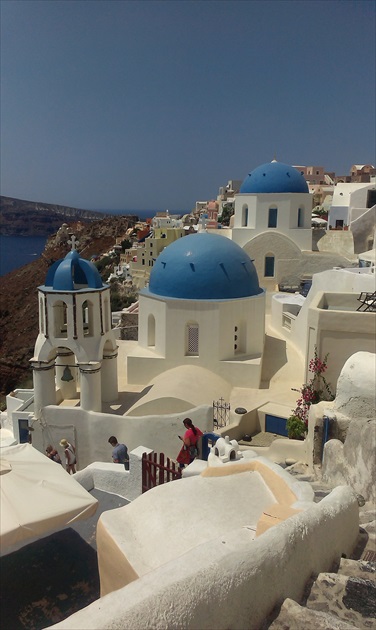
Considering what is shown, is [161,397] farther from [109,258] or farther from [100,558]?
[109,258]

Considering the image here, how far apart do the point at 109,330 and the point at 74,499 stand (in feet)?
20.9

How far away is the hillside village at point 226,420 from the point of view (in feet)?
8.21

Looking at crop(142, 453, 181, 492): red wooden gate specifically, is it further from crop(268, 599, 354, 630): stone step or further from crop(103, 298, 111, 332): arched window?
crop(103, 298, 111, 332): arched window

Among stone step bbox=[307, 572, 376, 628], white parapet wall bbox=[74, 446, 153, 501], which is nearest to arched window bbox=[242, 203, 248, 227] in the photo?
white parapet wall bbox=[74, 446, 153, 501]

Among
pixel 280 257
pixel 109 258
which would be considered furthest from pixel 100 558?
pixel 109 258

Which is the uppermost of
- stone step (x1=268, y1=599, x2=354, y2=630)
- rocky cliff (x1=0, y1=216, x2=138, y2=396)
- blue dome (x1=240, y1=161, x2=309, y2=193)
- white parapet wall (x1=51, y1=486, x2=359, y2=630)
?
blue dome (x1=240, y1=161, x2=309, y2=193)

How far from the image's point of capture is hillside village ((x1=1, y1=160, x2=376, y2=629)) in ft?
8.21

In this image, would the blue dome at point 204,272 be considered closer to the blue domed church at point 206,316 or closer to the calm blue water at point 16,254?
the blue domed church at point 206,316

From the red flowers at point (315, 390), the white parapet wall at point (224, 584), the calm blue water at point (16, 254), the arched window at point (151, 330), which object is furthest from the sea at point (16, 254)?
the white parapet wall at point (224, 584)

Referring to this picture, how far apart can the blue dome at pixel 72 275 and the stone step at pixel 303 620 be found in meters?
9.18

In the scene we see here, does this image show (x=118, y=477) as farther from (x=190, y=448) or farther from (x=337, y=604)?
(x=337, y=604)

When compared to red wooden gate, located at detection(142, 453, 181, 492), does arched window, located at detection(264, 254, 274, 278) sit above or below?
above

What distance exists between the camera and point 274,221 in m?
23.1

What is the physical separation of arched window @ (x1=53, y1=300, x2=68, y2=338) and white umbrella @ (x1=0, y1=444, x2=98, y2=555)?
503cm
